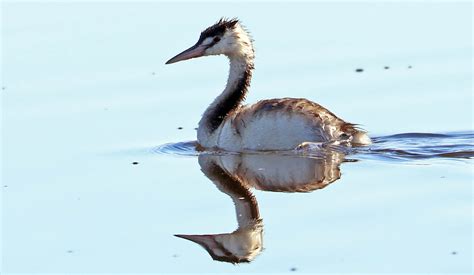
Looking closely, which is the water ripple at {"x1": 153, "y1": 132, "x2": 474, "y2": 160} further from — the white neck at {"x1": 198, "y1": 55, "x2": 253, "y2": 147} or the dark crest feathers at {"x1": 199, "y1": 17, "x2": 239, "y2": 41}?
the dark crest feathers at {"x1": 199, "y1": 17, "x2": 239, "y2": 41}

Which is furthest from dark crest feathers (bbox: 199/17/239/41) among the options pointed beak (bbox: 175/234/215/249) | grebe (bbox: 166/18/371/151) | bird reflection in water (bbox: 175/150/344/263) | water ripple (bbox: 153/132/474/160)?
pointed beak (bbox: 175/234/215/249)

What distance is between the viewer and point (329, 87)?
1504 centimetres

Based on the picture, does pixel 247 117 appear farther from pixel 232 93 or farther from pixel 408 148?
pixel 408 148

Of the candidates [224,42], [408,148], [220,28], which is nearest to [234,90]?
[224,42]

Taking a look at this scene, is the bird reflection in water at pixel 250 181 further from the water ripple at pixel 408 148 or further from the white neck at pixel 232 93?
the white neck at pixel 232 93

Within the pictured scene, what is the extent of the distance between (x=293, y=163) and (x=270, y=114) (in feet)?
1.63

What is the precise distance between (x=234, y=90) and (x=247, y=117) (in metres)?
0.94

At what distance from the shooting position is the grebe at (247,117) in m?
12.8

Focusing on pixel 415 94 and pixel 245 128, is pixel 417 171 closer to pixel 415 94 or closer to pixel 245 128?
pixel 245 128

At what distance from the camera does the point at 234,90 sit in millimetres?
13922

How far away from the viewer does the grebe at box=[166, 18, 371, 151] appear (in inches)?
504

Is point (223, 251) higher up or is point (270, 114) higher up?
point (270, 114)

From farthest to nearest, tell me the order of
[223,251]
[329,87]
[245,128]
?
[329,87]
[245,128]
[223,251]

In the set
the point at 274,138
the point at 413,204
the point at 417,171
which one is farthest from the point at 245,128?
the point at 413,204
